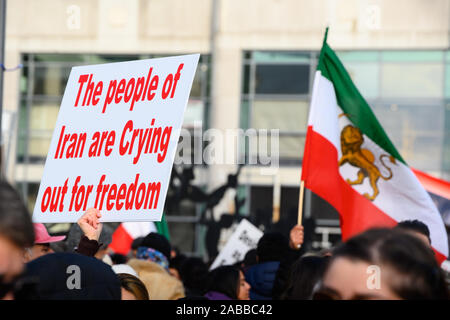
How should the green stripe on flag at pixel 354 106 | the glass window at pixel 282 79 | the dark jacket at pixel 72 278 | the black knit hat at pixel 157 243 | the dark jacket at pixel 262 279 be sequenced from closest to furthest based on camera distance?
the dark jacket at pixel 72 278
the dark jacket at pixel 262 279
the black knit hat at pixel 157 243
the green stripe on flag at pixel 354 106
the glass window at pixel 282 79

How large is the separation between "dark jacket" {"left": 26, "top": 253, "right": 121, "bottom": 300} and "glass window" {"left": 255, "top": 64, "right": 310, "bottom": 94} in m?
17.0

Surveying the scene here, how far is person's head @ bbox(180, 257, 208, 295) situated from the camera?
6.82 metres

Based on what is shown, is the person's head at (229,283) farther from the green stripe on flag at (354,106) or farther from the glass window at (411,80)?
the glass window at (411,80)

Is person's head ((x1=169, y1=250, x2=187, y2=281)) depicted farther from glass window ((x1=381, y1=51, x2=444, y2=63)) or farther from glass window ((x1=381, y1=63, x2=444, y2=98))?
glass window ((x1=381, y1=51, x2=444, y2=63))

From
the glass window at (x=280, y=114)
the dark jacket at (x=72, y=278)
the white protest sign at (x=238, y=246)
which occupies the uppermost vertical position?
the dark jacket at (x=72, y=278)

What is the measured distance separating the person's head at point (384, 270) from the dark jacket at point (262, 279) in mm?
3198

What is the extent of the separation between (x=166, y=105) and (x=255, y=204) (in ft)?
51.0

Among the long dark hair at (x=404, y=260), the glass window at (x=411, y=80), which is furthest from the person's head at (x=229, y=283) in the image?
the glass window at (x=411, y=80)

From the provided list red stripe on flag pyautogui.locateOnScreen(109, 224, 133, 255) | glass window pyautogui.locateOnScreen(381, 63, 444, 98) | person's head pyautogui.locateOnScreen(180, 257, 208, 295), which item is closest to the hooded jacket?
person's head pyautogui.locateOnScreen(180, 257, 208, 295)

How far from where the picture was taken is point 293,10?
1909 centimetres

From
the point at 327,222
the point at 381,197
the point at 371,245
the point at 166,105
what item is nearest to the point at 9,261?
the point at 371,245

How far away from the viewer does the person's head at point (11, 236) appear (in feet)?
6.45
